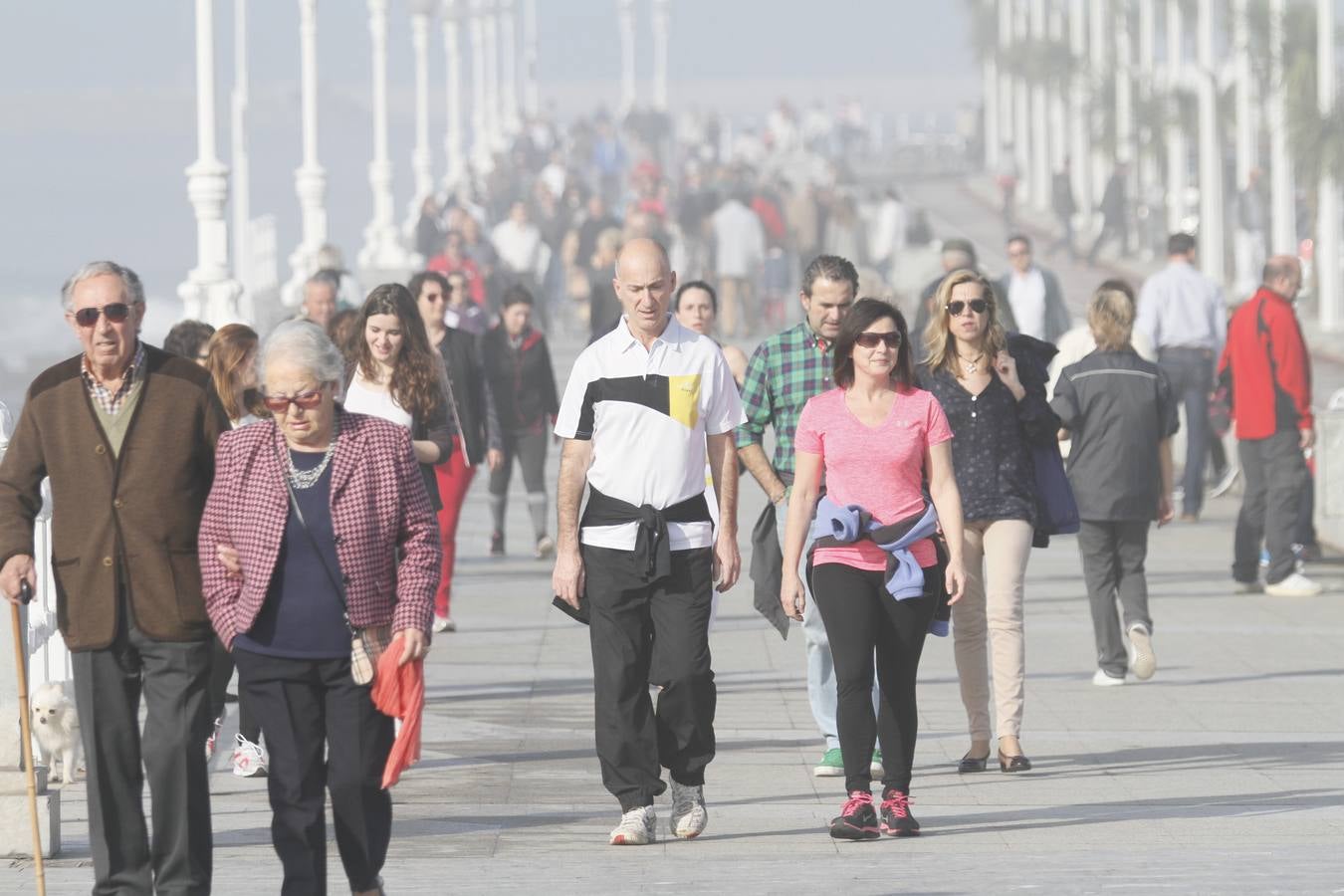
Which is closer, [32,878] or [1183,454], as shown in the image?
[32,878]

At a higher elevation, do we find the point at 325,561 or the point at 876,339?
the point at 876,339

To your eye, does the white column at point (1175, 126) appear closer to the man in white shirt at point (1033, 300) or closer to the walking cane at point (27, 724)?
the man in white shirt at point (1033, 300)

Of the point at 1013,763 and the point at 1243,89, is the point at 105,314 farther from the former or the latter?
the point at 1243,89

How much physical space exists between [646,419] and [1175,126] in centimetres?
4501

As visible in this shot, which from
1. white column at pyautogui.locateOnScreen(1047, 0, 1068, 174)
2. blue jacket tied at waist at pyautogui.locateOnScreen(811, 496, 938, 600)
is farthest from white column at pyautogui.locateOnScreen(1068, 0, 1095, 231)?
blue jacket tied at waist at pyautogui.locateOnScreen(811, 496, 938, 600)

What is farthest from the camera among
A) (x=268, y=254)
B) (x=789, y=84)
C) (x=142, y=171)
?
(x=142, y=171)

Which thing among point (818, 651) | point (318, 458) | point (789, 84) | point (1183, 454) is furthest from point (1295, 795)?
point (789, 84)

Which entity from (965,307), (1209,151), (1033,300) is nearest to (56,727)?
(965,307)

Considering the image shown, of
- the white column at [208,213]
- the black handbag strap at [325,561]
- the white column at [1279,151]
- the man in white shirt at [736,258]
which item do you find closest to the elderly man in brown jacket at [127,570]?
the black handbag strap at [325,561]

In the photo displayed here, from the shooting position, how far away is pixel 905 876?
7672 millimetres

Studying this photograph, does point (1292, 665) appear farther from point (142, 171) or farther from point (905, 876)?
point (142, 171)

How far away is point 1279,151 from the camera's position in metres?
39.8

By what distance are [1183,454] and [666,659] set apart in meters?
12.7

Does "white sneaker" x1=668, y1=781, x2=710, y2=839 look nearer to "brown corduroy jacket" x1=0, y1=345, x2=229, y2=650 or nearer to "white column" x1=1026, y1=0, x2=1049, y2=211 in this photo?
"brown corduroy jacket" x1=0, y1=345, x2=229, y2=650
